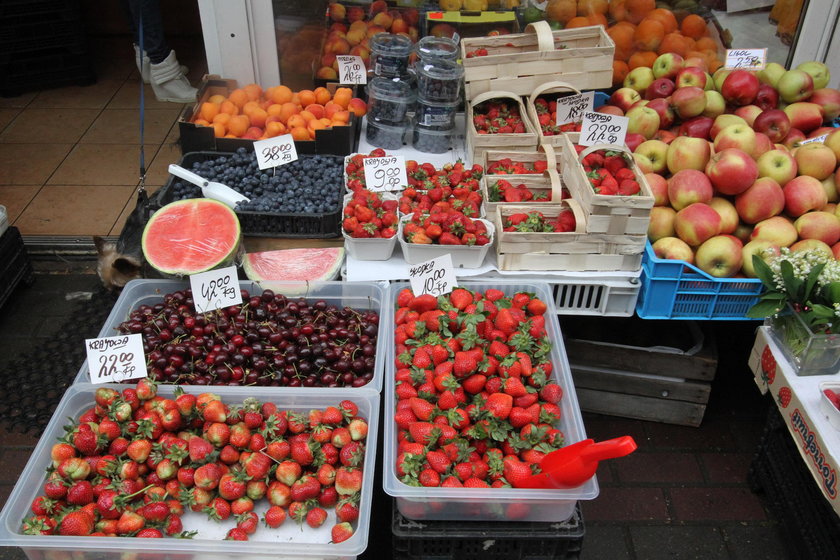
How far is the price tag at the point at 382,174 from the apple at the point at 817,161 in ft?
5.05

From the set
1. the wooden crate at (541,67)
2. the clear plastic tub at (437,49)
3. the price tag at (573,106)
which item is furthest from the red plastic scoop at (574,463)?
the clear plastic tub at (437,49)

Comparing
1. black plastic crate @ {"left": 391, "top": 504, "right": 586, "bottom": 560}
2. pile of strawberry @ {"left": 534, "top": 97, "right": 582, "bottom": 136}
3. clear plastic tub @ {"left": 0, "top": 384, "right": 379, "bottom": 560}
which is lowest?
black plastic crate @ {"left": 391, "top": 504, "right": 586, "bottom": 560}

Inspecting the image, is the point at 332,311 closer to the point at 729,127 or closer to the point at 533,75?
the point at 533,75

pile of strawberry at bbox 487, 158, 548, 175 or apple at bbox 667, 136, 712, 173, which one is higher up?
apple at bbox 667, 136, 712, 173

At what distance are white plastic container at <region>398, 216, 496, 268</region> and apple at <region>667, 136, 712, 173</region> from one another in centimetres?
82

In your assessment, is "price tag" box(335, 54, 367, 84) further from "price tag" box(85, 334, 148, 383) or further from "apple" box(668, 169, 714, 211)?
"price tag" box(85, 334, 148, 383)

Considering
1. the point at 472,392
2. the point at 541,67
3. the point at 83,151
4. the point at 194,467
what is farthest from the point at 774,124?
the point at 83,151

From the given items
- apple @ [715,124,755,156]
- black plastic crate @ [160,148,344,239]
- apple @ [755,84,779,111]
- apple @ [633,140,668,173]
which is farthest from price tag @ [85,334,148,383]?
apple @ [755,84,779,111]

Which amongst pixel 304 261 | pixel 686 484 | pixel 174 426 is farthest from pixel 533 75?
pixel 174 426

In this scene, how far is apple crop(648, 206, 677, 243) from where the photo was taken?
2363mm

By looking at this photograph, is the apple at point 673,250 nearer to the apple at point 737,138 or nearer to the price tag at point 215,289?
the apple at point 737,138

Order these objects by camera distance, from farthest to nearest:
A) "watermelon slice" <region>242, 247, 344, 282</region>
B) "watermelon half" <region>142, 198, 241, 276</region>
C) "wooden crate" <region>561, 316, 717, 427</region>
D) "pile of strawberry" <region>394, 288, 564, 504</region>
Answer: "wooden crate" <region>561, 316, 717, 427</region> → "watermelon slice" <region>242, 247, 344, 282</region> → "watermelon half" <region>142, 198, 241, 276</region> → "pile of strawberry" <region>394, 288, 564, 504</region>

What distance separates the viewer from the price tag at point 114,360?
6.29 ft

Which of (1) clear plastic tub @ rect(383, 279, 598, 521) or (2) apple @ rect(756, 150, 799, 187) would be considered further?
(2) apple @ rect(756, 150, 799, 187)
